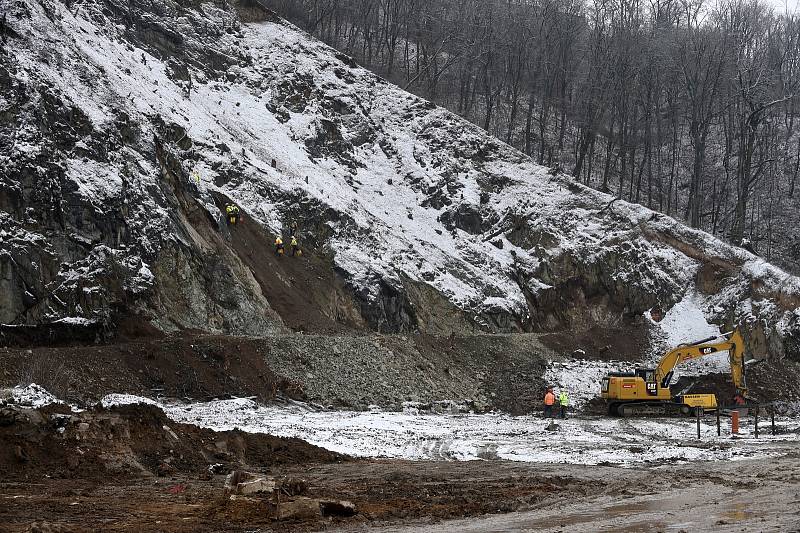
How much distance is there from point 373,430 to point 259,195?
17.2 m

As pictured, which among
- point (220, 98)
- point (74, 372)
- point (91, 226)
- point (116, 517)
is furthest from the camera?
point (220, 98)

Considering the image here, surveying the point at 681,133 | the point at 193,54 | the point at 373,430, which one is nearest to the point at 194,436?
the point at 373,430

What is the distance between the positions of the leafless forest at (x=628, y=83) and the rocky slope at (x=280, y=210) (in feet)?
24.8

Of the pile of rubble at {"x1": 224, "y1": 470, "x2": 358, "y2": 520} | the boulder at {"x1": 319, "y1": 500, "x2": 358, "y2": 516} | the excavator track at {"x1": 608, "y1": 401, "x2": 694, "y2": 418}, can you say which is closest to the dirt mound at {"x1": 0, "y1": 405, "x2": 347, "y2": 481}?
the pile of rubble at {"x1": 224, "y1": 470, "x2": 358, "y2": 520}

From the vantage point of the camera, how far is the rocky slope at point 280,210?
76.7ft

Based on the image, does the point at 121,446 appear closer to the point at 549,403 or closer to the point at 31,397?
the point at 31,397

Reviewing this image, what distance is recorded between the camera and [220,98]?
1521 inches

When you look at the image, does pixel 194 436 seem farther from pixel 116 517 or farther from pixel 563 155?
pixel 563 155

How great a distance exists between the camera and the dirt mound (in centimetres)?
1174

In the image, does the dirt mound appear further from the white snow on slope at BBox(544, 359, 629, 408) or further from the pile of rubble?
the white snow on slope at BBox(544, 359, 629, 408)

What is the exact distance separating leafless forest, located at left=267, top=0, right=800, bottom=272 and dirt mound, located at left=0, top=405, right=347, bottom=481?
35.7m

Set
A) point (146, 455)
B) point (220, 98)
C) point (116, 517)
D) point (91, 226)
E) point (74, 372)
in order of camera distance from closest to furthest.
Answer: point (116, 517), point (146, 455), point (74, 372), point (91, 226), point (220, 98)

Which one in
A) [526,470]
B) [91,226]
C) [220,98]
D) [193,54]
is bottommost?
[526,470]

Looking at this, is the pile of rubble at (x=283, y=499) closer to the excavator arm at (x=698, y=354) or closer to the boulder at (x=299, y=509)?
the boulder at (x=299, y=509)
